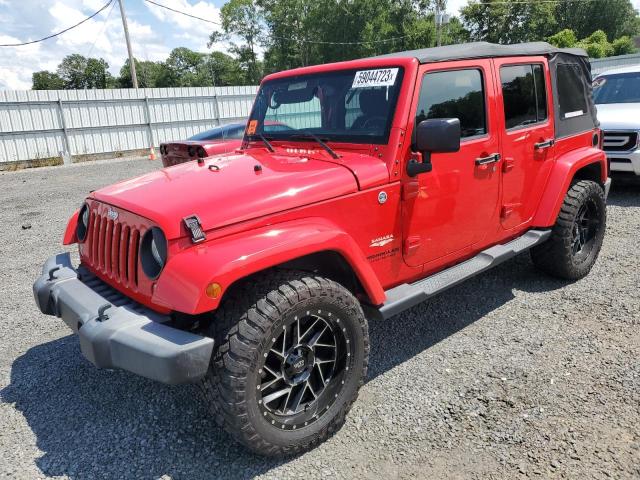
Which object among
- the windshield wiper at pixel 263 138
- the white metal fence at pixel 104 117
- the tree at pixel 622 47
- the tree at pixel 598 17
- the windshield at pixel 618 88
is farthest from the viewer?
the tree at pixel 598 17

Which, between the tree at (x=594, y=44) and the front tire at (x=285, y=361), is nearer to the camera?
the front tire at (x=285, y=361)

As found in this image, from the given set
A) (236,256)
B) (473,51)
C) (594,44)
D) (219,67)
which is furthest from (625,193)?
(219,67)

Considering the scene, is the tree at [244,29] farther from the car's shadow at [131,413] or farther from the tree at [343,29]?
the car's shadow at [131,413]

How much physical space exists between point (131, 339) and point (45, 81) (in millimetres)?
84896

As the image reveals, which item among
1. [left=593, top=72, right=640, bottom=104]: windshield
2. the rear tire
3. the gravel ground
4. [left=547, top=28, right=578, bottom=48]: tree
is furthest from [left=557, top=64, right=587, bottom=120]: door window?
[left=547, top=28, right=578, bottom=48]: tree

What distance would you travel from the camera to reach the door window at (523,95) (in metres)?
3.65

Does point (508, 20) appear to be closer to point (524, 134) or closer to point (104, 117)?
point (104, 117)

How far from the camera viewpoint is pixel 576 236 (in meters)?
4.43

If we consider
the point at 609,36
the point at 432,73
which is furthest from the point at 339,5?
the point at 432,73

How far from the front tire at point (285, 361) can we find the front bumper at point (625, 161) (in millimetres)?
6141

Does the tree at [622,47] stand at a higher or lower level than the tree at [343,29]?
lower

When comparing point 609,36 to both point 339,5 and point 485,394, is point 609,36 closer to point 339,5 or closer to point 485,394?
point 339,5

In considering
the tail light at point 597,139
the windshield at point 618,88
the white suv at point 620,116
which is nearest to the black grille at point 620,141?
the white suv at point 620,116

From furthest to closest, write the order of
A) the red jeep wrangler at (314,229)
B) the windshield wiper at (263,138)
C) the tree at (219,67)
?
the tree at (219,67)
the windshield wiper at (263,138)
the red jeep wrangler at (314,229)
